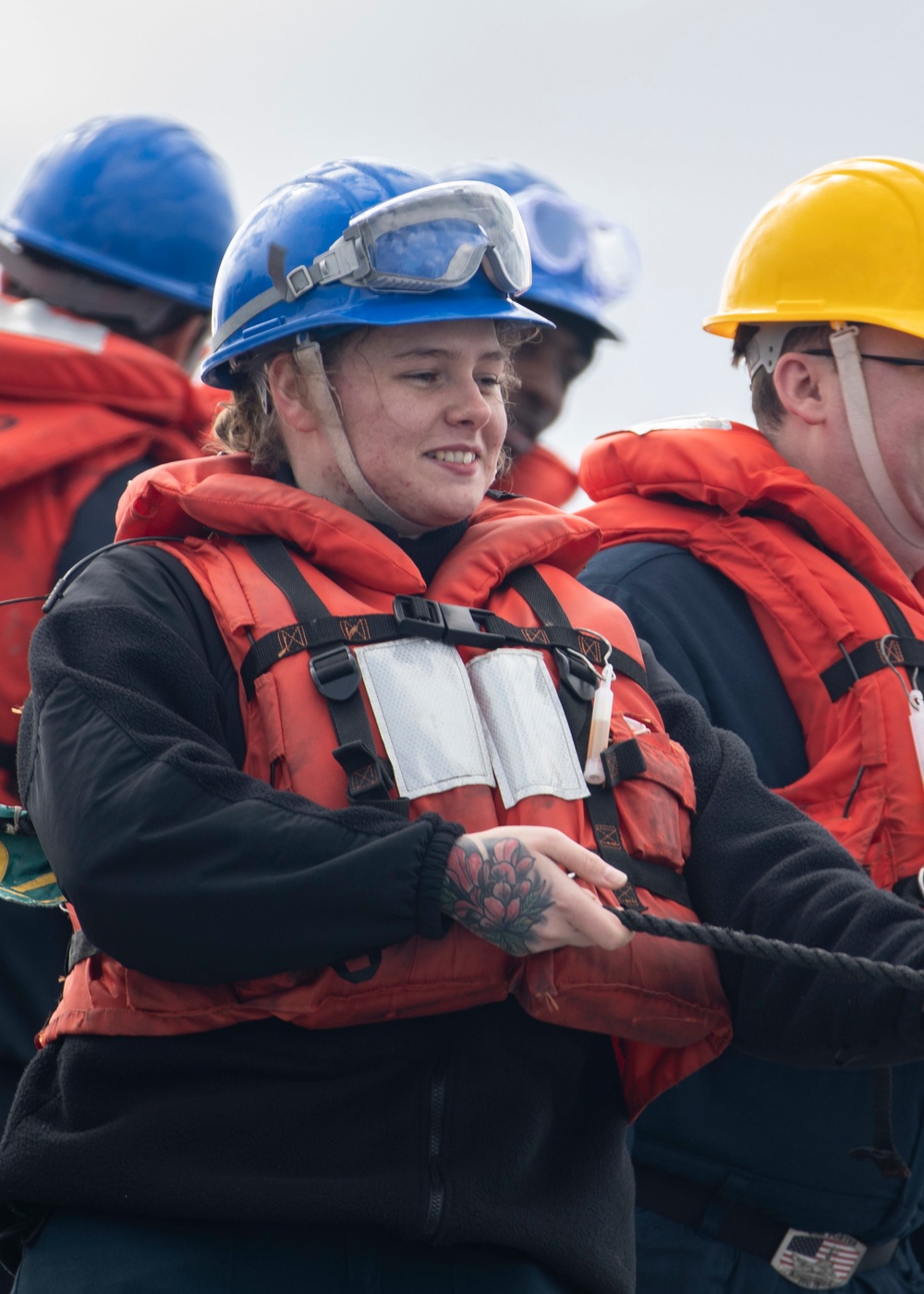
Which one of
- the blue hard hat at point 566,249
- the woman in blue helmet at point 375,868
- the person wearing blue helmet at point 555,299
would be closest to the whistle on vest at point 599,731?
the woman in blue helmet at point 375,868

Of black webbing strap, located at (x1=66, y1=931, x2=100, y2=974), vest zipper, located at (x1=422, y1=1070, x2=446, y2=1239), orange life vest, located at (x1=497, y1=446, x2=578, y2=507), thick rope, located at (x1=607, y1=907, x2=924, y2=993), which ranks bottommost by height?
orange life vest, located at (x1=497, y1=446, x2=578, y2=507)

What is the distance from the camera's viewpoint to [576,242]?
5727 millimetres

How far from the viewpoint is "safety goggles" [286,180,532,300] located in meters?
2.67

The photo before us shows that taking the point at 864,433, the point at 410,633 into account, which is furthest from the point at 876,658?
the point at 410,633

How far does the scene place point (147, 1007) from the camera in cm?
222

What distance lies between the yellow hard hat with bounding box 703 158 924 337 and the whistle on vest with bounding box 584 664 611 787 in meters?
1.36

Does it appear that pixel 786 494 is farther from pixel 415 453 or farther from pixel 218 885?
pixel 218 885

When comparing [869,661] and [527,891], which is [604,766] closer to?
[527,891]

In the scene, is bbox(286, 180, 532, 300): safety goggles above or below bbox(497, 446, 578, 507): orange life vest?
above

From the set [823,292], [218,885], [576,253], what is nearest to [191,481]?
[218,885]

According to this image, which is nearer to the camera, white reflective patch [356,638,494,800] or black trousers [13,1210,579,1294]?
black trousers [13,1210,579,1294]

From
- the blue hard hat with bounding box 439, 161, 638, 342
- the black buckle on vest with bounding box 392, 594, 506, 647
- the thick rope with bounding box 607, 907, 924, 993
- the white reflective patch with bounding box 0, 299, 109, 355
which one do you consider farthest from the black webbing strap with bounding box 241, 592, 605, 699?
the blue hard hat with bounding box 439, 161, 638, 342

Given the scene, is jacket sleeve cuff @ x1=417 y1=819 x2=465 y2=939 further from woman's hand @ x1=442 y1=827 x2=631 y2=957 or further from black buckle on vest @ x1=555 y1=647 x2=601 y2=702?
black buckle on vest @ x1=555 y1=647 x2=601 y2=702

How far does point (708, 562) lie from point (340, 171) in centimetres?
117
